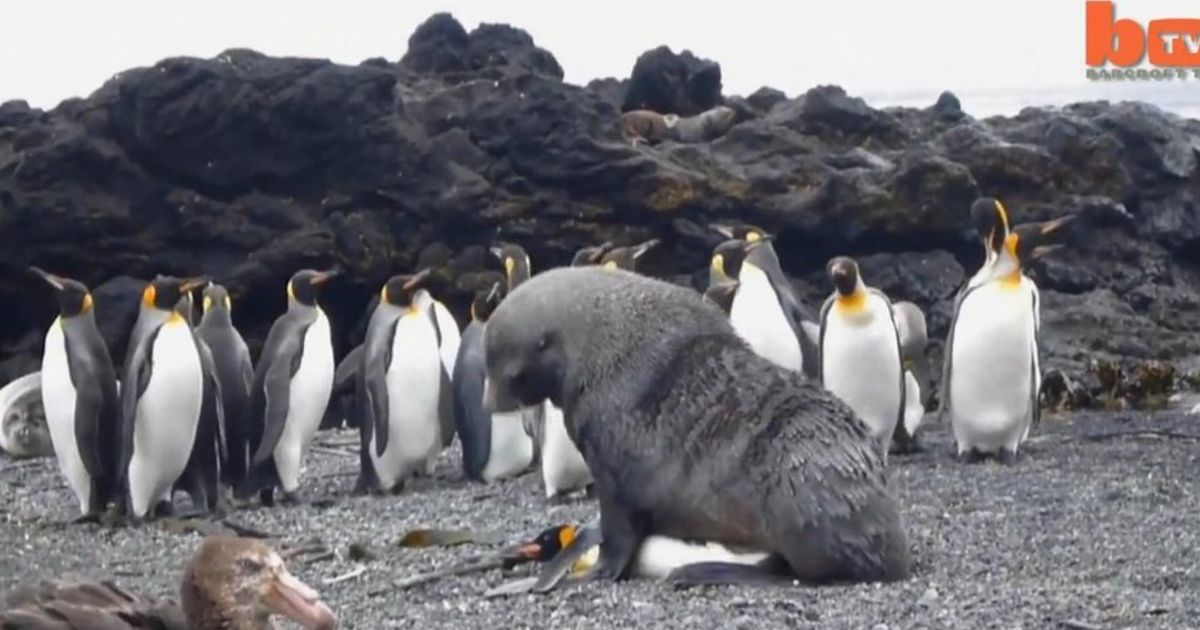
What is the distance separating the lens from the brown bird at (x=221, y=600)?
4.79 m

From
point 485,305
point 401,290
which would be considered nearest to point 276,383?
point 401,290

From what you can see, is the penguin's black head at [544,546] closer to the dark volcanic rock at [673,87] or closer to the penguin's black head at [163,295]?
the penguin's black head at [163,295]

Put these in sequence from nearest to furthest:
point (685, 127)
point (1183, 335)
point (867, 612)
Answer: point (867, 612) → point (1183, 335) → point (685, 127)

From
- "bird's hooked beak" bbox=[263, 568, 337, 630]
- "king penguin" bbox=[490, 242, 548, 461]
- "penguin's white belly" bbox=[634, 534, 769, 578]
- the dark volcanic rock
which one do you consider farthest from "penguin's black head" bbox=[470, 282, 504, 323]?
the dark volcanic rock

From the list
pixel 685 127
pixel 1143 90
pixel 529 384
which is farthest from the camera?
pixel 1143 90

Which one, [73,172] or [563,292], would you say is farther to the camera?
[73,172]

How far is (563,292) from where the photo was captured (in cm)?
805

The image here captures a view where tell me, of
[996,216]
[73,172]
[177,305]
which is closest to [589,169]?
[73,172]

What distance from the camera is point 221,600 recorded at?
15.9ft

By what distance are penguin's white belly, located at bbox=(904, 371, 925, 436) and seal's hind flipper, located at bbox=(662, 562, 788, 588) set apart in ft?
18.8

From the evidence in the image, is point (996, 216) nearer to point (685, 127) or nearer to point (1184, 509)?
point (1184, 509)

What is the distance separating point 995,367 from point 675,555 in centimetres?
495

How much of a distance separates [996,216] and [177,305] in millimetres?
5277

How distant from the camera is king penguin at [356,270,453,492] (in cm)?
1222
